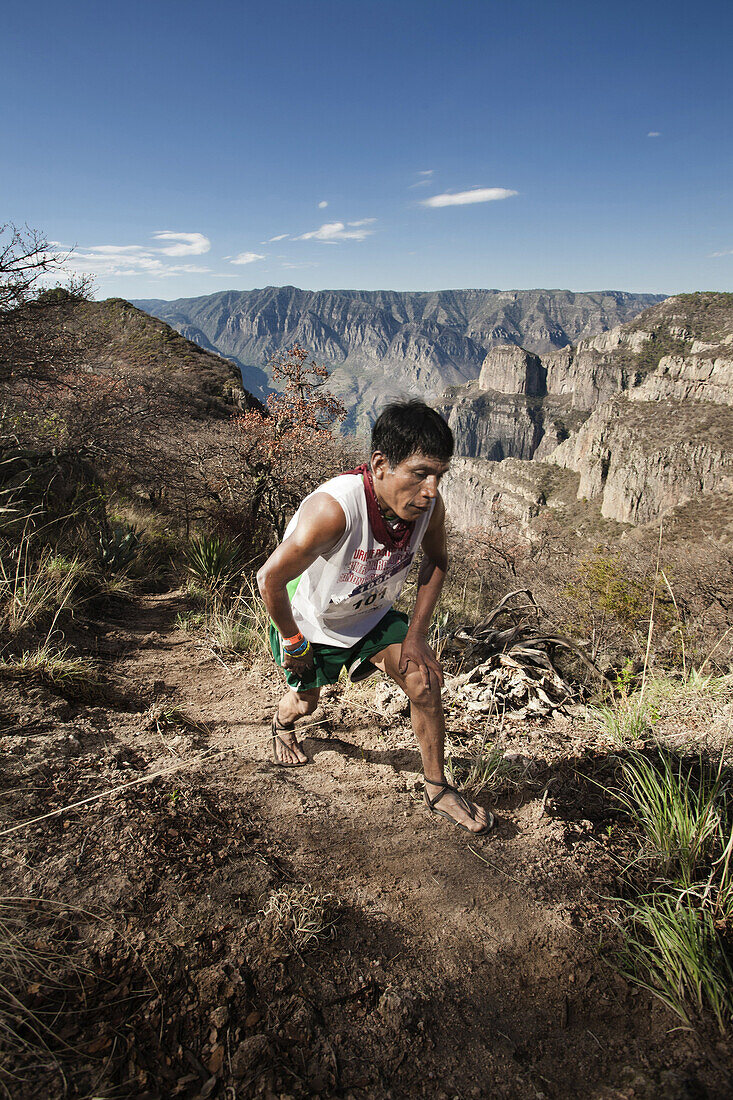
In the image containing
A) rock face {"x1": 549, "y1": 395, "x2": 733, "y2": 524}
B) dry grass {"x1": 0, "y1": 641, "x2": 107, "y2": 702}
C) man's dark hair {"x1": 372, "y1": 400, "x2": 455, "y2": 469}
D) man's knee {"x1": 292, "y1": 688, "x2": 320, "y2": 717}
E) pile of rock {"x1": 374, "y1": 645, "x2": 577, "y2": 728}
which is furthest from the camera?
rock face {"x1": 549, "y1": 395, "x2": 733, "y2": 524}

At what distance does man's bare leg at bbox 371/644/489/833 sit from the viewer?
2246mm

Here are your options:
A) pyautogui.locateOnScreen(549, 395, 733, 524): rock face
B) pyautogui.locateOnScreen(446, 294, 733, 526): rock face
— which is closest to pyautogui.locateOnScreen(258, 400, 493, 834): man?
pyautogui.locateOnScreen(446, 294, 733, 526): rock face

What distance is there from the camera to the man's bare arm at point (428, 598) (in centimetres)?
226

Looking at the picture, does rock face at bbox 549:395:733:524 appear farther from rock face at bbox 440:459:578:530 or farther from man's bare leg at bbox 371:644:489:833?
man's bare leg at bbox 371:644:489:833

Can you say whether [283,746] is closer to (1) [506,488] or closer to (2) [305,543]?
(2) [305,543]

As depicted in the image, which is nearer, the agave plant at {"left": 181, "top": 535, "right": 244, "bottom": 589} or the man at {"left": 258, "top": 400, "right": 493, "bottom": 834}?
the man at {"left": 258, "top": 400, "right": 493, "bottom": 834}

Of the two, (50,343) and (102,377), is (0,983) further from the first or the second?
(102,377)

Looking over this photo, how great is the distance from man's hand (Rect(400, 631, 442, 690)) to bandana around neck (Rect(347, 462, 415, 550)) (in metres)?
0.41

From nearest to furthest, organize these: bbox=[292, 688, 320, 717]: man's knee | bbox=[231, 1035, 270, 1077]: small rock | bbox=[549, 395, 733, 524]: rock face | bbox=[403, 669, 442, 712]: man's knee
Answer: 1. bbox=[231, 1035, 270, 1077]: small rock
2. bbox=[403, 669, 442, 712]: man's knee
3. bbox=[292, 688, 320, 717]: man's knee
4. bbox=[549, 395, 733, 524]: rock face

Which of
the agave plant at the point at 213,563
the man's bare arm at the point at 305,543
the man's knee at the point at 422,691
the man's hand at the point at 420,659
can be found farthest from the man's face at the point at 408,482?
the agave plant at the point at 213,563

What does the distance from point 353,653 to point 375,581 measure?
1.40 ft

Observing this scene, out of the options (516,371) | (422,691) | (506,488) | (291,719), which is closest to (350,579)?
(422,691)

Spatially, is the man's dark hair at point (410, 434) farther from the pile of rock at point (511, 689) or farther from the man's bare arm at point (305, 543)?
the pile of rock at point (511, 689)

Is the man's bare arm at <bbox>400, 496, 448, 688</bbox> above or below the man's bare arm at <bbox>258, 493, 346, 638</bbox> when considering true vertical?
below
